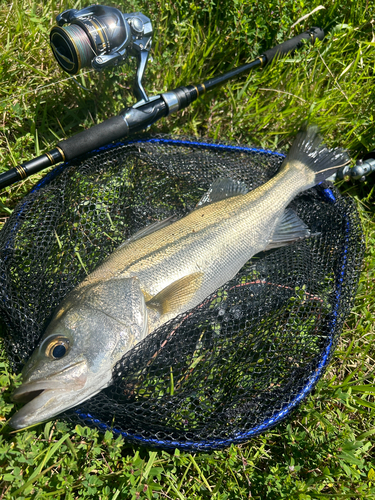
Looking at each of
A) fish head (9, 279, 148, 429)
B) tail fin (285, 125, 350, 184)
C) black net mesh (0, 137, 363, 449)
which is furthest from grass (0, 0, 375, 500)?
tail fin (285, 125, 350, 184)

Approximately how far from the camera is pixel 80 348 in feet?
7.26

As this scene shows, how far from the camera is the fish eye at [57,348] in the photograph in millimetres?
A: 2182

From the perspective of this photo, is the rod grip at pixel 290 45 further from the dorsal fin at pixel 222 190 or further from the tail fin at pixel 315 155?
the dorsal fin at pixel 222 190

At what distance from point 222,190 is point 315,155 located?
0.93 m

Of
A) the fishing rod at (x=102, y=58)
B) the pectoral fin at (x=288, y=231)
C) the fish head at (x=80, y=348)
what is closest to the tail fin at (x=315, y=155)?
the pectoral fin at (x=288, y=231)

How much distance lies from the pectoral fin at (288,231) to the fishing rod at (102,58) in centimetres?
144

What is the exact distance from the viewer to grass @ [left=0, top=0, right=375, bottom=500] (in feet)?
7.82

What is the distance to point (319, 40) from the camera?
13.6 ft

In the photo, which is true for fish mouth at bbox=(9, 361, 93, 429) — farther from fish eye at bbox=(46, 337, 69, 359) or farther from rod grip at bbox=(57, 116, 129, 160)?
rod grip at bbox=(57, 116, 129, 160)

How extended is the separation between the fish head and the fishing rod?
4.11ft

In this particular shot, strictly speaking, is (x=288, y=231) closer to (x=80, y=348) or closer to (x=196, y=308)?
(x=196, y=308)

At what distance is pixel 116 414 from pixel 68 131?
2.79m

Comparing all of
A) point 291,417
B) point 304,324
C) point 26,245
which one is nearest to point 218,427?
point 291,417

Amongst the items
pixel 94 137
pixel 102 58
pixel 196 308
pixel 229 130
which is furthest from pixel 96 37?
pixel 196 308
